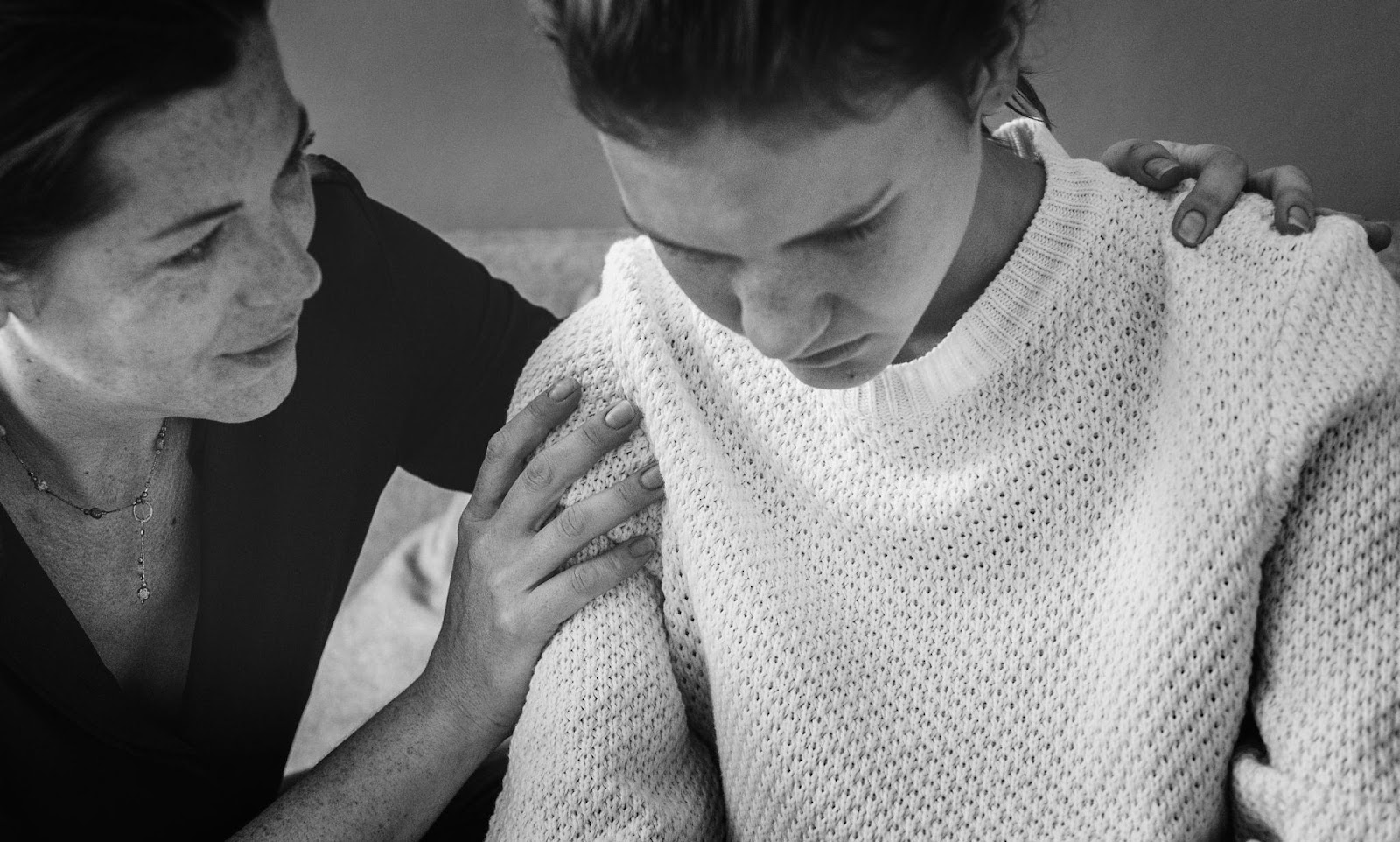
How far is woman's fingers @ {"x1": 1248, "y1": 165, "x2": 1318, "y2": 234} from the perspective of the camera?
79 cm

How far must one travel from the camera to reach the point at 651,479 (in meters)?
0.97

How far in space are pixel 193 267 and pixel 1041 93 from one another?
3.24ft

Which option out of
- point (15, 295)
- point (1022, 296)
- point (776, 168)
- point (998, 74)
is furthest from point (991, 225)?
point (15, 295)

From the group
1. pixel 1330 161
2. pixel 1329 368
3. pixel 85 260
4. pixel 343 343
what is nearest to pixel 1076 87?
pixel 1330 161

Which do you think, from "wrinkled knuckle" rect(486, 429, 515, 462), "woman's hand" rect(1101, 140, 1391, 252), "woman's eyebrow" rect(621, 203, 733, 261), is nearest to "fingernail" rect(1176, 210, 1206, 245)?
"woman's hand" rect(1101, 140, 1391, 252)

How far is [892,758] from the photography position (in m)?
0.92

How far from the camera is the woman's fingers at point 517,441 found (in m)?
1.00

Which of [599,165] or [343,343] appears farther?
[599,165]

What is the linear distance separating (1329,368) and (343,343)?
33.6 inches

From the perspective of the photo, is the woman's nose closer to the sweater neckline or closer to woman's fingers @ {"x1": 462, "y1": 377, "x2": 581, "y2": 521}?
the sweater neckline

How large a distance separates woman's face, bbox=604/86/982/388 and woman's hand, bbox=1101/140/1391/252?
0.18 meters

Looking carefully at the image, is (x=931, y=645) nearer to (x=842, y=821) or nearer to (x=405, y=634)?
(x=842, y=821)

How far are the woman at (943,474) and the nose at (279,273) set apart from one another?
22 centimetres

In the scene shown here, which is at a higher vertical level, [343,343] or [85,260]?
[85,260]
